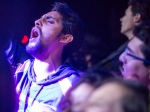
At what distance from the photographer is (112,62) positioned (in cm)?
130

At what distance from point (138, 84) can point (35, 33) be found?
88 centimetres

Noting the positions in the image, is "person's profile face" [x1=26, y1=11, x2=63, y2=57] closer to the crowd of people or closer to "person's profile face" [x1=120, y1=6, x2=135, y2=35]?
the crowd of people

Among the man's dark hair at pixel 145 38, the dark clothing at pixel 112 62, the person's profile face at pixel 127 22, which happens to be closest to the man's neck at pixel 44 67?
the dark clothing at pixel 112 62

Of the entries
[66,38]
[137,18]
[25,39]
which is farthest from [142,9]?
[25,39]

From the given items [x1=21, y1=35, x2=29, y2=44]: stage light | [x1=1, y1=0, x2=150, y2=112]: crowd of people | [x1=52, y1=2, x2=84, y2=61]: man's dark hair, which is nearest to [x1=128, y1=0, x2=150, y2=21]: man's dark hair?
[x1=1, y1=0, x2=150, y2=112]: crowd of people

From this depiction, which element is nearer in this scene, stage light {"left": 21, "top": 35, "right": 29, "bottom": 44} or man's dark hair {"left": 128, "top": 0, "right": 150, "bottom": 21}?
man's dark hair {"left": 128, "top": 0, "right": 150, "bottom": 21}

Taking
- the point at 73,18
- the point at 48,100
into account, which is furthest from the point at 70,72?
the point at 73,18

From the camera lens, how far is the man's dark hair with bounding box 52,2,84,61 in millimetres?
1465

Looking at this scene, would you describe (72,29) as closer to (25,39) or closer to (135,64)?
(25,39)

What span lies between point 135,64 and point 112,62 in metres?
0.17

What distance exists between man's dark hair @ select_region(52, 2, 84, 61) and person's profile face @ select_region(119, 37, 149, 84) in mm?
339

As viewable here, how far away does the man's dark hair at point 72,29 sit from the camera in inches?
57.7

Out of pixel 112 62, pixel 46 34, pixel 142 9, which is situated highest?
→ pixel 46 34

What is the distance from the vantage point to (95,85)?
2.47 ft
